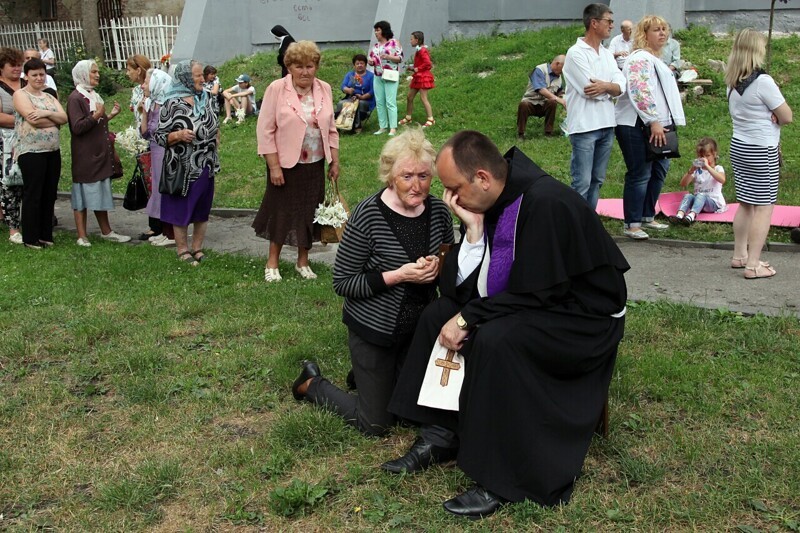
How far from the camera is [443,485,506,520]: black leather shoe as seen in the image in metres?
3.49

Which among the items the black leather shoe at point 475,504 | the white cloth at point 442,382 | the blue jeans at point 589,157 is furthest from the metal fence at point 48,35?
the black leather shoe at point 475,504

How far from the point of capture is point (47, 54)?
21812 mm

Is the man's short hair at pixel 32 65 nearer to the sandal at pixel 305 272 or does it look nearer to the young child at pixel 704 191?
the sandal at pixel 305 272

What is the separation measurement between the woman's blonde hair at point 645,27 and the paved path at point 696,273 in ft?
5.86

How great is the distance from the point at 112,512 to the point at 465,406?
5.11 feet

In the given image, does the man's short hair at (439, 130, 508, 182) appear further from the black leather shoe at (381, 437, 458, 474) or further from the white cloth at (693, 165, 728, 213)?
the white cloth at (693, 165, 728, 213)

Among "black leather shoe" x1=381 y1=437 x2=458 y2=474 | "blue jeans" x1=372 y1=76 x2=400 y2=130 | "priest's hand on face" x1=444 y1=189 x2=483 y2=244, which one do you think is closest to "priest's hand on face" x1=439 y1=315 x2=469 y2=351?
"priest's hand on face" x1=444 y1=189 x2=483 y2=244

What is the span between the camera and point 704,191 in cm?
860

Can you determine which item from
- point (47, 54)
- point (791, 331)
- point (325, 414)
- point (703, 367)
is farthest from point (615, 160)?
point (47, 54)

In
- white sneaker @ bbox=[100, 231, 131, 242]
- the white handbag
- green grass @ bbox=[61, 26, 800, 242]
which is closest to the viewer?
white sneaker @ bbox=[100, 231, 131, 242]

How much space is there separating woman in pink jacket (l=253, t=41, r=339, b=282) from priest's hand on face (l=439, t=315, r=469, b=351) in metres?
3.51

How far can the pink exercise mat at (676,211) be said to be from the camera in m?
8.15

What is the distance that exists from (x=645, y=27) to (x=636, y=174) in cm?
131

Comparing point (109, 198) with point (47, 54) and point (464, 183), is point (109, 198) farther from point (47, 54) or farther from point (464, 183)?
point (47, 54)
